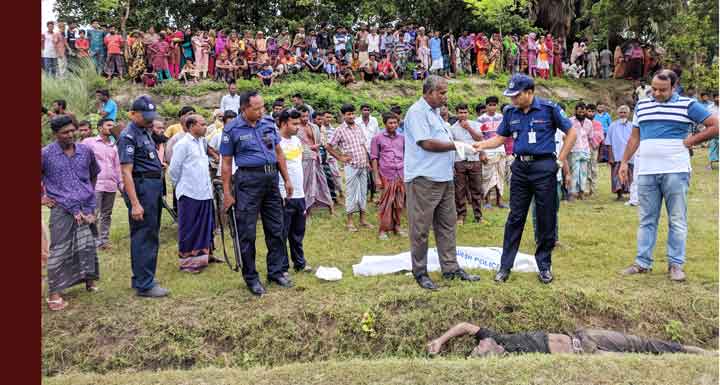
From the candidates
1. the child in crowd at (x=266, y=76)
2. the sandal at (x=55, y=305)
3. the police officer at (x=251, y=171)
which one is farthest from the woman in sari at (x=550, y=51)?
the sandal at (x=55, y=305)

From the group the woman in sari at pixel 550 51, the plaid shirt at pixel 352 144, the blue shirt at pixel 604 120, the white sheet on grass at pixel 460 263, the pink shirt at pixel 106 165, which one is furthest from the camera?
the woman in sari at pixel 550 51

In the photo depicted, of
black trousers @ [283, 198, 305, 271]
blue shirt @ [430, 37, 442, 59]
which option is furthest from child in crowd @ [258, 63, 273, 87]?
black trousers @ [283, 198, 305, 271]

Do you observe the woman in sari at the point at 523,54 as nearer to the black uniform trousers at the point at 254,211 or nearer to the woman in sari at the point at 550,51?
the woman in sari at the point at 550,51

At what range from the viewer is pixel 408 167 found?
5.45 metres

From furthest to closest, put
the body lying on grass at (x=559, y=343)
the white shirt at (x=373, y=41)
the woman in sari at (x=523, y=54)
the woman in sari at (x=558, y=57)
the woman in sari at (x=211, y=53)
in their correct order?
the woman in sari at (x=558, y=57) → the woman in sari at (x=523, y=54) → the white shirt at (x=373, y=41) → the woman in sari at (x=211, y=53) → the body lying on grass at (x=559, y=343)

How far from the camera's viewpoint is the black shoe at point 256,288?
5559 millimetres

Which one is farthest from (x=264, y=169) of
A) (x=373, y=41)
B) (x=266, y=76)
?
(x=373, y=41)

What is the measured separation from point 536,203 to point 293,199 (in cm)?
262

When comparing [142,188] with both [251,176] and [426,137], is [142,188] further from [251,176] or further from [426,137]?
[426,137]

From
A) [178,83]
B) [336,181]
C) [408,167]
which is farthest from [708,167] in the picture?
[178,83]

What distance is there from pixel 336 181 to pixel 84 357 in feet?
19.7

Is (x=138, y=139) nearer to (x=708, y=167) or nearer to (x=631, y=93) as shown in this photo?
(x=708, y=167)

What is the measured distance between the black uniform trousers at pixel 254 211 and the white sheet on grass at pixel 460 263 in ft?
3.42

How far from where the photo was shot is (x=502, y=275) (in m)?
5.72
